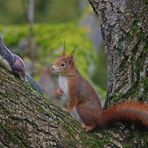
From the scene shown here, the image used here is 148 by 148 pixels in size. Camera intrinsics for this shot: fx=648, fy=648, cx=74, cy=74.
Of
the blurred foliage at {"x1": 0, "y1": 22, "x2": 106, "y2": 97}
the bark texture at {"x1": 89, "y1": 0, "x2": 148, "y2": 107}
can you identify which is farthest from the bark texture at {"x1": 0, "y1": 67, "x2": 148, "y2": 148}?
the blurred foliage at {"x1": 0, "y1": 22, "x2": 106, "y2": 97}

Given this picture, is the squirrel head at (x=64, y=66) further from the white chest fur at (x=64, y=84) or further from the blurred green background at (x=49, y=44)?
the blurred green background at (x=49, y=44)

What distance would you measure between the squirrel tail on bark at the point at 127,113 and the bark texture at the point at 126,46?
0.36ft

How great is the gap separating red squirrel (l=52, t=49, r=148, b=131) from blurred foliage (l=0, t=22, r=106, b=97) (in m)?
3.09

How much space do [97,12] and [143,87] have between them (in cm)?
53

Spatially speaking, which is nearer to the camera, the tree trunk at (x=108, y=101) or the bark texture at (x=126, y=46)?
the tree trunk at (x=108, y=101)

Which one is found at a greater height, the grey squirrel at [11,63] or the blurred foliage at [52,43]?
the grey squirrel at [11,63]

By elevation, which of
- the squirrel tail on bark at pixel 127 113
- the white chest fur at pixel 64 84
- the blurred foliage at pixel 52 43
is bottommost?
the blurred foliage at pixel 52 43

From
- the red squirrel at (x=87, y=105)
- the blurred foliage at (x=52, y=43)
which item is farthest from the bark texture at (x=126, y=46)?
the blurred foliage at (x=52, y=43)

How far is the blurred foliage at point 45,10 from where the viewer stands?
50.3 ft

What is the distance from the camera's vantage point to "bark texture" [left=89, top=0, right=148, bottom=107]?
3066 mm

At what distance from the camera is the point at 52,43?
24.9 ft

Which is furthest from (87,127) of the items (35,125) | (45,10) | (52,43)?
(45,10)

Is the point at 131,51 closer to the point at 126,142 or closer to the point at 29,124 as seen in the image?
the point at 126,142

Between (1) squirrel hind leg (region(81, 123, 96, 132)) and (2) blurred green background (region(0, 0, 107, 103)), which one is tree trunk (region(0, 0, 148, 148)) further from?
(2) blurred green background (region(0, 0, 107, 103))
